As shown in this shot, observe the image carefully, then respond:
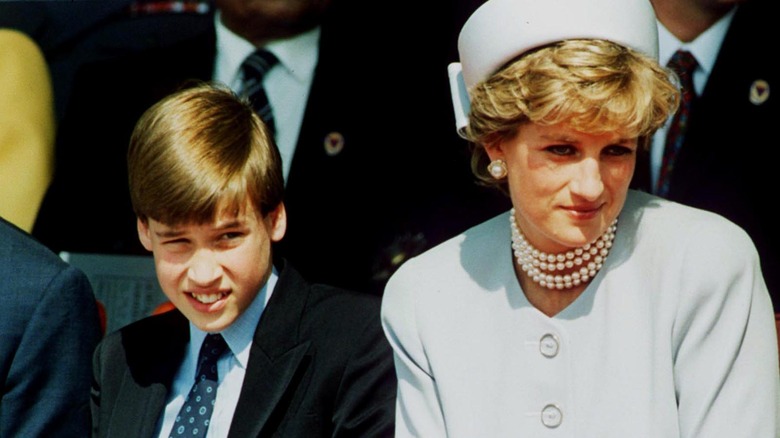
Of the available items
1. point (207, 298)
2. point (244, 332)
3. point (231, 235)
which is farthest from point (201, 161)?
point (244, 332)

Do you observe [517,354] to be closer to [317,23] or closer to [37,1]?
[317,23]

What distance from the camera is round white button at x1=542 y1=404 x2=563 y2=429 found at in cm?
290

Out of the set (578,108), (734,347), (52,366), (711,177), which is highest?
(578,108)

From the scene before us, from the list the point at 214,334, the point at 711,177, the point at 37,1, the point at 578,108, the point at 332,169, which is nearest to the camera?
the point at 578,108

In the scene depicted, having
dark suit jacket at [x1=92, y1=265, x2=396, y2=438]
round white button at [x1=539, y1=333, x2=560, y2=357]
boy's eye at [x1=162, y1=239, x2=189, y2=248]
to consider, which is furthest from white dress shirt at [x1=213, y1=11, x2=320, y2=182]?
round white button at [x1=539, y1=333, x2=560, y2=357]

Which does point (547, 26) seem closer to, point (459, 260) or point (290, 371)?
point (459, 260)

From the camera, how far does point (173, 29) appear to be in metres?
4.45

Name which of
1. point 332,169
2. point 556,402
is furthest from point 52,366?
point 556,402

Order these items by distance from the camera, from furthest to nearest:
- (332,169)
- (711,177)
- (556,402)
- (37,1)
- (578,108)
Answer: (37,1)
(332,169)
(711,177)
(556,402)
(578,108)

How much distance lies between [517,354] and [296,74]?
159 centimetres

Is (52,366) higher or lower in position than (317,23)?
lower

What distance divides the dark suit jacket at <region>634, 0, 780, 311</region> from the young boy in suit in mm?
950

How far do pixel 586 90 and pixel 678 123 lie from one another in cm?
111

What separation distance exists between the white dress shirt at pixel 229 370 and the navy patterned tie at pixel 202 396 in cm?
2
